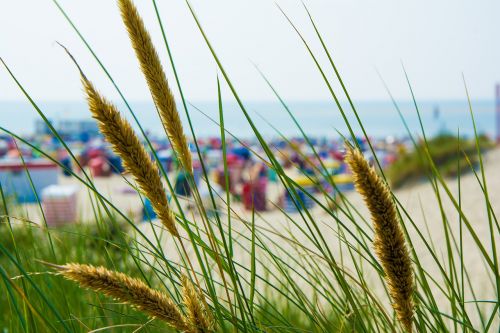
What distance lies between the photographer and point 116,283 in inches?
35.6

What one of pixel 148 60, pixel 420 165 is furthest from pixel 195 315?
pixel 420 165

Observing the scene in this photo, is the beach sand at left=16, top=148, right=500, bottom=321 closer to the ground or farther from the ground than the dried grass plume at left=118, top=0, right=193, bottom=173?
closer to the ground

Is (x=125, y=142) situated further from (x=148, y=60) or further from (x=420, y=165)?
(x=420, y=165)

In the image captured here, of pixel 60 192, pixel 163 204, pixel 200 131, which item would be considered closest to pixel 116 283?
pixel 163 204

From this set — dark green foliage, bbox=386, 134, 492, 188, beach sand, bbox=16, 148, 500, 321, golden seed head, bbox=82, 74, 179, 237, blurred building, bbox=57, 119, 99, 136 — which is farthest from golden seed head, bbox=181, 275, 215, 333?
blurred building, bbox=57, 119, 99, 136

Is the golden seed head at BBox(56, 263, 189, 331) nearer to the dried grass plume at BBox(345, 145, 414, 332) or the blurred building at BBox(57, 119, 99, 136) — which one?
the dried grass plume at BBox(345, 145, 414, 332)

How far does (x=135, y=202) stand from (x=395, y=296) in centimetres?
2023

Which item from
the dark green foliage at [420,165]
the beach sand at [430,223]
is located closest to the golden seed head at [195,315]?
the beach sand at [430,223]

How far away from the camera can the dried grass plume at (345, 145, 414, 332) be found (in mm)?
920

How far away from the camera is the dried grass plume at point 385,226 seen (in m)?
0.92

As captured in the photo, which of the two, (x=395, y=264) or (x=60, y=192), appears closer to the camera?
(x=395, y=264)

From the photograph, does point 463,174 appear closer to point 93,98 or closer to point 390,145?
point 93,98

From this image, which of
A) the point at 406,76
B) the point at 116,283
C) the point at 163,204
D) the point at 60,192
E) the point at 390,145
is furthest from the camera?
the point at 390,145

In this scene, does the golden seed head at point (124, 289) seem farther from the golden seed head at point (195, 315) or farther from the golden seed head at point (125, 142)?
the golden seed head at point (125, 142)
